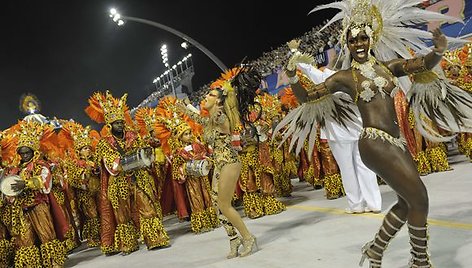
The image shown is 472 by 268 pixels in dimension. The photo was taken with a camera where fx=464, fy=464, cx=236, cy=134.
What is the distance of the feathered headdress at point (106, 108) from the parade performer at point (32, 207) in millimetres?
847

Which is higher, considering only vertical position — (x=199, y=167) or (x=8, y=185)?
(x=8, y=185)

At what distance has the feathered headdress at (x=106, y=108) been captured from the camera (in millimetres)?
7117

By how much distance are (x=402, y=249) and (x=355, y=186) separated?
7.03 feet

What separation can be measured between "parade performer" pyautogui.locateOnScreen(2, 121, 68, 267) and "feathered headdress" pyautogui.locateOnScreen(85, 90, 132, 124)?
85 centimetres

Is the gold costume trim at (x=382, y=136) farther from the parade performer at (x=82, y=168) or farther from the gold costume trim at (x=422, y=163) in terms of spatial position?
the parade performer at (x=82, y=168)

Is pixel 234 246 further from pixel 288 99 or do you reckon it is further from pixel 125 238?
pixel 288 99

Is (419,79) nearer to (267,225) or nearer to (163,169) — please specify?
(267,225)

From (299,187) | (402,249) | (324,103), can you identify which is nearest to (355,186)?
(402,249)

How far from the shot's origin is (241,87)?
5680mm

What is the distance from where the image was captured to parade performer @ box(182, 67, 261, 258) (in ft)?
17.5

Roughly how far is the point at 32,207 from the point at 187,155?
2.46 metres

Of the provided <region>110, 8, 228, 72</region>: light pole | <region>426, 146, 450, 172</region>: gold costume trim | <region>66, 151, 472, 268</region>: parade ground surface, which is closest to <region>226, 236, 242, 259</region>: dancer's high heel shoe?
<region>66, 151, 472, 268</region>: parade ground surface

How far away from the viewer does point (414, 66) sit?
3.44m

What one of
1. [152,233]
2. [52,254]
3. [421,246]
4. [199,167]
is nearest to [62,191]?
[52,254]
